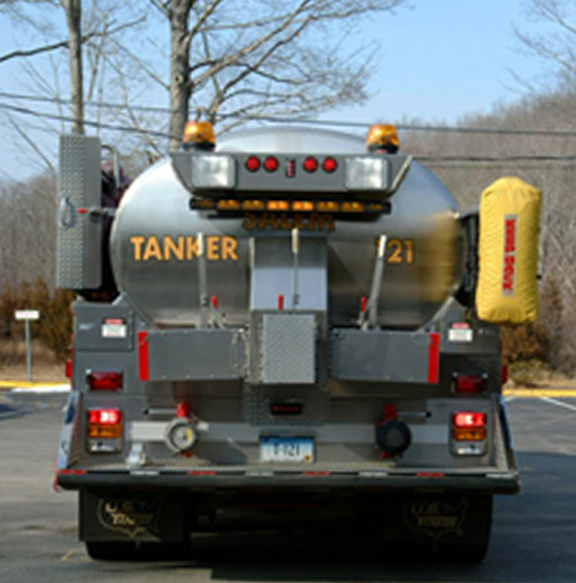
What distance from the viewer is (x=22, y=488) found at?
12.1 metres

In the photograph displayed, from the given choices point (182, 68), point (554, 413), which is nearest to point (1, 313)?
point (182, 68)

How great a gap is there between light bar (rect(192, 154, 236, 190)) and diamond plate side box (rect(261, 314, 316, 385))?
2.64 ft

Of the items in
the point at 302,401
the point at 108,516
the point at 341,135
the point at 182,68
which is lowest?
the point at 108,516

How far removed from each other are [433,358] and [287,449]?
1037mm

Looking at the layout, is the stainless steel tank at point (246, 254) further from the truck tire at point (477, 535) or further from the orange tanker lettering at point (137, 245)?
the truck tire at point (477, 535)

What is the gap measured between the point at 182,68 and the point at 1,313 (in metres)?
18.9

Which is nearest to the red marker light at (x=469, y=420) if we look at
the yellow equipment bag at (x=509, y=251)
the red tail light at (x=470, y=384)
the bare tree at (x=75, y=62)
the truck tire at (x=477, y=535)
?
the red tail light at (x=470, y=384)

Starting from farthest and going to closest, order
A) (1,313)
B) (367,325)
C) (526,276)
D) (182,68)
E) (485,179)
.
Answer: (485,179) < (1,313) < (182,68) < (367,325) < (526,276)

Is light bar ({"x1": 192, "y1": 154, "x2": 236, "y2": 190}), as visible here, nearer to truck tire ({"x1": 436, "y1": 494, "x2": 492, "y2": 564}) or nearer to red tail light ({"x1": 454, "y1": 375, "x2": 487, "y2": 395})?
red tail light ({"x1": 454, "y1": 375, "x2": 487, "y2": 395})

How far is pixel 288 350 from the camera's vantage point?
22.6 feet

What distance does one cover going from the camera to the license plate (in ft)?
24.1

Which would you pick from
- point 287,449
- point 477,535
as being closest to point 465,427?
point 477,535

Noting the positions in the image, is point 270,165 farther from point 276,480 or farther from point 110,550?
point 110,550

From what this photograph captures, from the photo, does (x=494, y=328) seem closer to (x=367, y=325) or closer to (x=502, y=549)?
(x=367, y=325)
